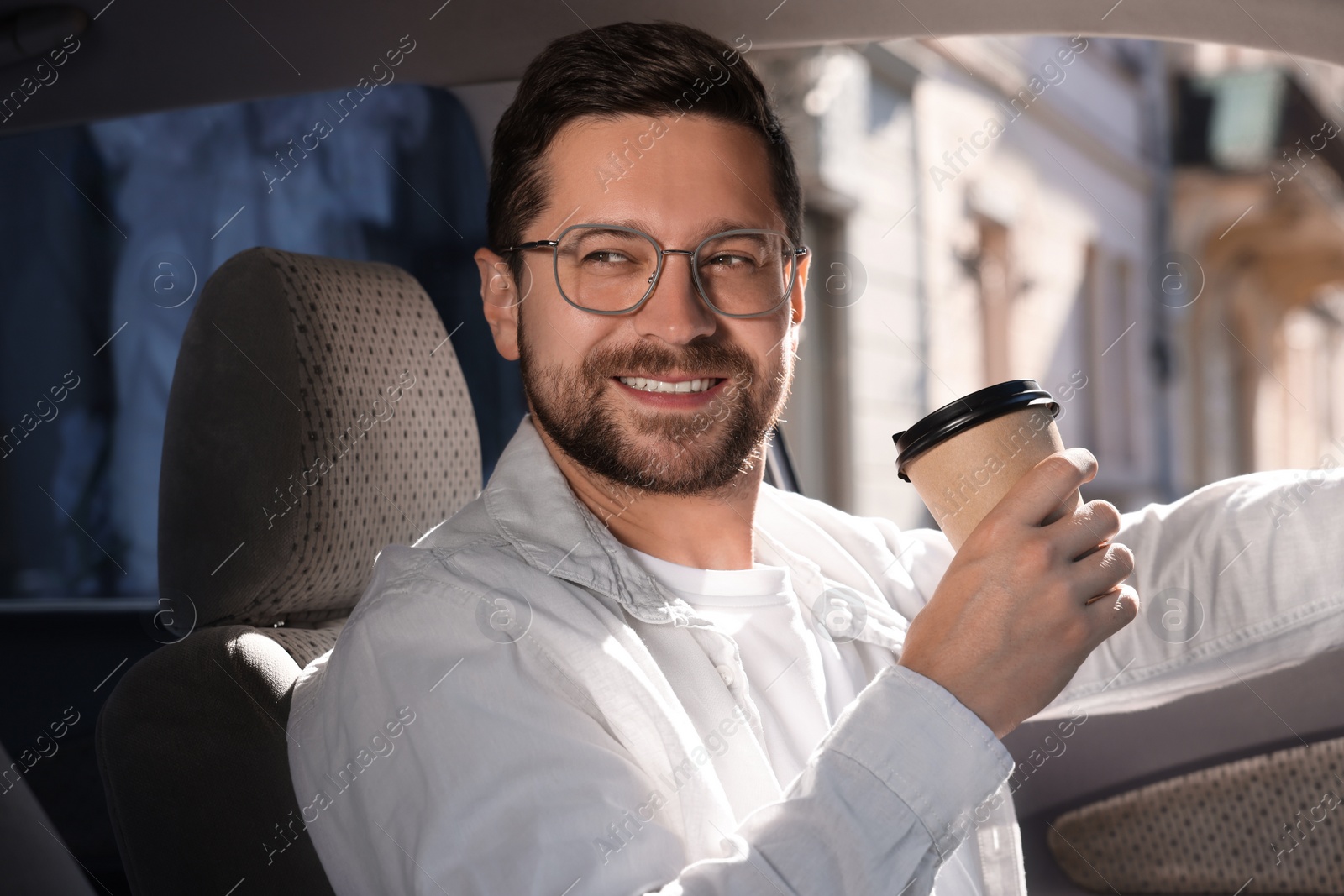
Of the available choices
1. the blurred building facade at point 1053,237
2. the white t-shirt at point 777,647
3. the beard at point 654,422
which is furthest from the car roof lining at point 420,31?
the blurred building facade at point 1053,237

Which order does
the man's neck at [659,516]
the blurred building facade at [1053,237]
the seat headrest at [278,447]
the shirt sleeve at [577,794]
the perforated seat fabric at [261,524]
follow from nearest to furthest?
1. the shirt sleeve at [577,794]
2. the perforated seat fabric at [261,524]
3. the seat headrest at [278,447]
4. the man's neck at [659,516]
5. the blurred building facade at [1053,237]

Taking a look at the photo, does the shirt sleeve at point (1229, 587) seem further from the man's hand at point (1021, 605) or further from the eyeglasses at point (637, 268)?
the eyeglasses at point (637, 268)

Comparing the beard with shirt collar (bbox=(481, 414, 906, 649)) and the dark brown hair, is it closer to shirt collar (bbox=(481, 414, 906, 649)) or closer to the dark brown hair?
shirt collar (bbox=(481, 414, 906, 649))

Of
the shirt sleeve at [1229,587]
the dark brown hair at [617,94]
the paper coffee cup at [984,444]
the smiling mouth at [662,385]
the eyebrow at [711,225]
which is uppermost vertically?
the dark brown hair at [617,94]

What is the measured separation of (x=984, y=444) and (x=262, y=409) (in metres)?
0.83

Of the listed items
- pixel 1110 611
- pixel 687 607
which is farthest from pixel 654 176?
pixel 1110 611

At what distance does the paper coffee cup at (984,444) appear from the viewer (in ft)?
3.65

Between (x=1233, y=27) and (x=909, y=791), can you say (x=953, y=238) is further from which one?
(x=909, y=791)

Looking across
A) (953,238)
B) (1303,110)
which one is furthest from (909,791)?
(1303,110)

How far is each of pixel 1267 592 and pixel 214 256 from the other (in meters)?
1.59

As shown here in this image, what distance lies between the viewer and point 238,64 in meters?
1.67

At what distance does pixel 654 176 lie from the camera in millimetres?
1428

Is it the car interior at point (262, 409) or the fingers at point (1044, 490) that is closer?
the fingers at point (1044, 490)

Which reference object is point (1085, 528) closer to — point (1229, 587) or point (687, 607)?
point (687, 607)
